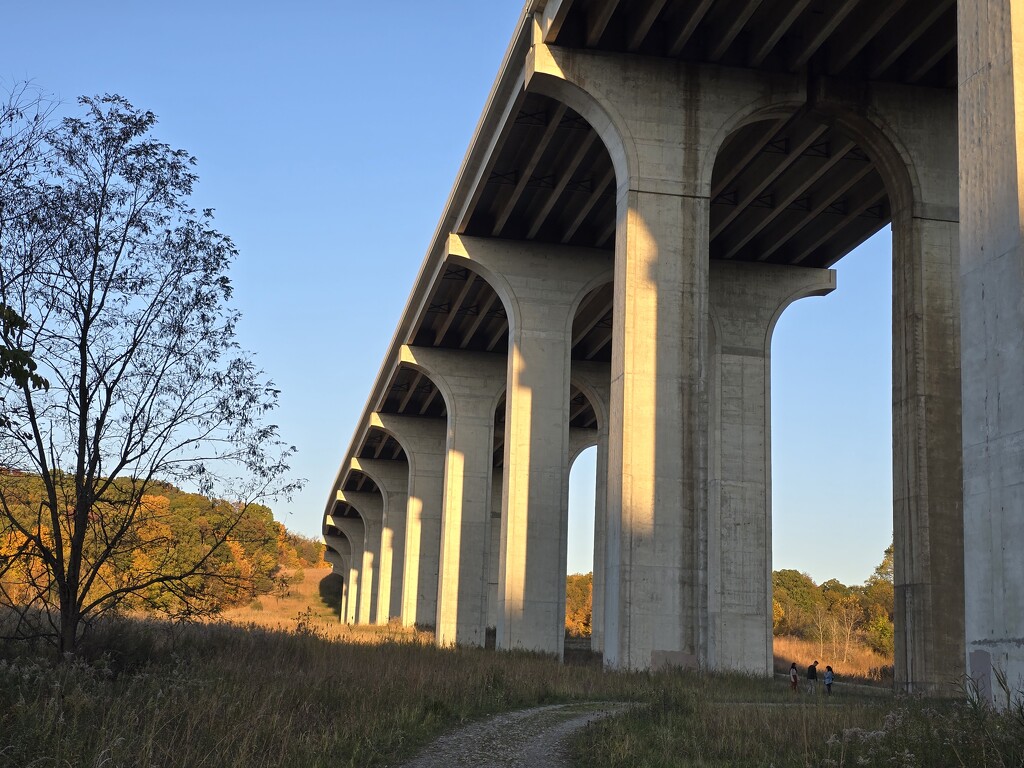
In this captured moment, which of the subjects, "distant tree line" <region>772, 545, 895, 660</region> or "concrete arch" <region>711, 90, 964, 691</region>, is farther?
"distant tree line" <region>772, 545, 895, 660</region>

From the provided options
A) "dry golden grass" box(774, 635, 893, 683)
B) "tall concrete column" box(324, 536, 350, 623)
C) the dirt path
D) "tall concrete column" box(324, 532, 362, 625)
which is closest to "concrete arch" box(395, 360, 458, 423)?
"dry golden grass" box(774, 635, 893, 683)

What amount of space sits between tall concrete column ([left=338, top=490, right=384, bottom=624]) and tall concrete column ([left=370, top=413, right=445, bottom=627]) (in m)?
23.1

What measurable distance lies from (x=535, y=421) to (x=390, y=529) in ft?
122

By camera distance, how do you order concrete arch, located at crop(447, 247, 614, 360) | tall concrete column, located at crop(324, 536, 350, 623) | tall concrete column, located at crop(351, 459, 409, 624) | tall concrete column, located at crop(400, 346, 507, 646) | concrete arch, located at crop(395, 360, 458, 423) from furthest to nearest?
tall concrete column, located at crop(324, 536, 350, 623), tall concrete column, located at crop(351, 459, 409, 624), concrete arch, located at crop(395, 360, 458, 423), tall concrete column, located at crop(400, 346, 507, 646), concrete arch, located at crop(447, 247, 614, 360)

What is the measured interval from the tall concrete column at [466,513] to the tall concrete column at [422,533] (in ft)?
36.0

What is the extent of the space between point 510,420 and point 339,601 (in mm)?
88814

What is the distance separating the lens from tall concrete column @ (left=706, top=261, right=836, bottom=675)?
31.6 metres

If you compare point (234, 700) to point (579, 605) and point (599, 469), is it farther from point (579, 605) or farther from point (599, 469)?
point (579, 605)

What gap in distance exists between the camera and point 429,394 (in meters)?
55.8

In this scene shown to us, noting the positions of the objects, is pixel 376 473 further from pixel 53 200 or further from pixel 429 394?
pixel 53 200

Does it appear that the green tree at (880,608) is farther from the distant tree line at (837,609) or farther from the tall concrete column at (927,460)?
the tall concrete column at (927,460)

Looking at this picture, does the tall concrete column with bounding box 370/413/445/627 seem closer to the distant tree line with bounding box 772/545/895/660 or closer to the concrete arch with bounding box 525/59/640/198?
the distant tree line with bounding box 772/545/895/660

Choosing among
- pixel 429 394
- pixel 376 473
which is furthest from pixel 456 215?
pixel 376 473

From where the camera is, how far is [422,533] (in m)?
55.9
